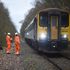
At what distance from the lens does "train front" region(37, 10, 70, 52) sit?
88.5ft

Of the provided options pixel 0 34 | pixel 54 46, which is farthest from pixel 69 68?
pixel 0 34

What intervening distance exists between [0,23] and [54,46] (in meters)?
33.7

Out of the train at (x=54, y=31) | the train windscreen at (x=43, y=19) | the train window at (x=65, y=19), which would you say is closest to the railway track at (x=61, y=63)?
the train at (x=54, y=31)

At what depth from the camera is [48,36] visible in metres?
27.2

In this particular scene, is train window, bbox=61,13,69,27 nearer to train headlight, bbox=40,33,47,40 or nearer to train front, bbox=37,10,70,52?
train front, bbox=37,10,70,52

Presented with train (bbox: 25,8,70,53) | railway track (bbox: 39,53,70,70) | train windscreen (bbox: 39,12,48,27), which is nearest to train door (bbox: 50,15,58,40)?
train (bbox: 25,8,70,53)

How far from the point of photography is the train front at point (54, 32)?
27.0m

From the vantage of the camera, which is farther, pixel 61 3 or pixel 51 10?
pixel 61 3

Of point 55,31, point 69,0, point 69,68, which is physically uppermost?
point 69,0

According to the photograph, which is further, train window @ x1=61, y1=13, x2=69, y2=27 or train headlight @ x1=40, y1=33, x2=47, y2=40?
train window @ x1=61, y1=13, x2=69, y2=27

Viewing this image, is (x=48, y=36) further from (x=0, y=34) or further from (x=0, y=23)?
(x=0, y=23)

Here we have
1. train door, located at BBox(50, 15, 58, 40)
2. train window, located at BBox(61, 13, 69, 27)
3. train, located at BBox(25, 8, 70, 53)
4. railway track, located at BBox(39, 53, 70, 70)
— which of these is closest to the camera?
railway track, located at BBox(39, 53, 70, 70)

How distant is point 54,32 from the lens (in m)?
27.3

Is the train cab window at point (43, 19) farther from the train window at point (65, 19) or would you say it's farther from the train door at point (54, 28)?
the train window at point (65, 19)
